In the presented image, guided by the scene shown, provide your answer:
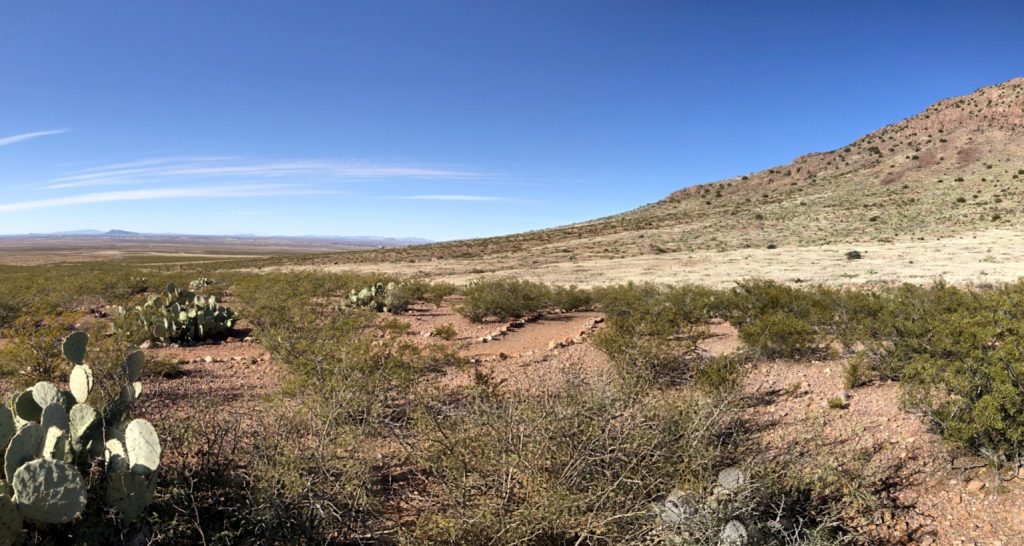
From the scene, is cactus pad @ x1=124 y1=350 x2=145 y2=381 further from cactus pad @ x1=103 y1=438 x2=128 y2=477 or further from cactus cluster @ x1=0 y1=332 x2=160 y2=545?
cactus pad @ x1=103 y1=438 x2=128 y2=477

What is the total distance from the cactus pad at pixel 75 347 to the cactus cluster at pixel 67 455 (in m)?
0.80

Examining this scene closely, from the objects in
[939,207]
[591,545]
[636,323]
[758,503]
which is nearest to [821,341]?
[636,323]

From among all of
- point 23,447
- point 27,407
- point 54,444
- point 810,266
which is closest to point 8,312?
point 27,407

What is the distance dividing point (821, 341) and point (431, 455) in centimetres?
749

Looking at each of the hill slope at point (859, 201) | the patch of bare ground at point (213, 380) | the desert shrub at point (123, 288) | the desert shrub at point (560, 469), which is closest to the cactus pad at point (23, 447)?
the desert shrub at point (560, 469)

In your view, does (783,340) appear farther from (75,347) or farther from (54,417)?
(75,347)

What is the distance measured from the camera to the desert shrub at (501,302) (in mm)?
15047

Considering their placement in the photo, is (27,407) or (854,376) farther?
(854,376)

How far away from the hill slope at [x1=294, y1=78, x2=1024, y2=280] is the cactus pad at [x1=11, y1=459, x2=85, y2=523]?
33.4 metres

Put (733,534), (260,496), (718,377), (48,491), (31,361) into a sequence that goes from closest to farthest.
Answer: (48,491), (733,534), (260,496), (718,377), (31,361)

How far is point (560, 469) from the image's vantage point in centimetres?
407

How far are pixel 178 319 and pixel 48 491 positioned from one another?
10.6 metres

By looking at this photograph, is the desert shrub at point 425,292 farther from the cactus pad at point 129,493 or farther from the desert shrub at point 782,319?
the cactus pad at point 129,493

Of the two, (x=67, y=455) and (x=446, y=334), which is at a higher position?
(x=67, y=455)
